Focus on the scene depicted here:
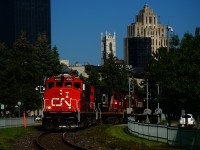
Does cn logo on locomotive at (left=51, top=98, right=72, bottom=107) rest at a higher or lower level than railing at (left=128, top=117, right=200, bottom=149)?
higher

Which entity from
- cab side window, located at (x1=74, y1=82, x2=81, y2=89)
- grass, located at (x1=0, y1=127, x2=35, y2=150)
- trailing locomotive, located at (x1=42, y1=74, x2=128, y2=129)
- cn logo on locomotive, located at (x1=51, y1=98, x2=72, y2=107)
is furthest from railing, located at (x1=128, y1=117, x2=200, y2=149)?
cab side window, located at (x1=74, y1=82, x2=81, y2=89)

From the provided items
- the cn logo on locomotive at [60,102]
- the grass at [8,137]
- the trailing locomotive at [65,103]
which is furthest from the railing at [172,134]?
the cn logo on locomotive at [60,102]

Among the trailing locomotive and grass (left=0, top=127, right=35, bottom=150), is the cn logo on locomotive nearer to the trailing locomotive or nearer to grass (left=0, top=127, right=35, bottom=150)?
the trailing locomotive

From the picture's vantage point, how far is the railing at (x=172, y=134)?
25.2 metres

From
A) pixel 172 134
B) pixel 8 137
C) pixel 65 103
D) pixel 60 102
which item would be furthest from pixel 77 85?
pixel 172 134

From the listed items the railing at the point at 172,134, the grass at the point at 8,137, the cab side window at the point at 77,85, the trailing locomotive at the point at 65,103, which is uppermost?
the cab side window at the point at 77,85

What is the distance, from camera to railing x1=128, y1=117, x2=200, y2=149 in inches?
991

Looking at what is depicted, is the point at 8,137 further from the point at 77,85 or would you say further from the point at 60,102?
the point at 77,85

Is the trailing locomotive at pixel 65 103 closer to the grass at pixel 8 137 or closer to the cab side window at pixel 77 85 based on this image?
the cab side window at pixel 77 85

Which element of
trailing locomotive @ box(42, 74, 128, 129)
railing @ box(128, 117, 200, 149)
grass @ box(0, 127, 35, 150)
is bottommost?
grass @ box(0, 127, 35, 150)

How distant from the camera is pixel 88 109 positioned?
152ft

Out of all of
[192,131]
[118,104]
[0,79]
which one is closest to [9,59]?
[0,79]

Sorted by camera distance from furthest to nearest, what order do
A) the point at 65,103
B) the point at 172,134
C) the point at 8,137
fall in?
the point at 65,103, the point at 8,137, the point at 172,134

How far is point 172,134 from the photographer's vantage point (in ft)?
92.1
